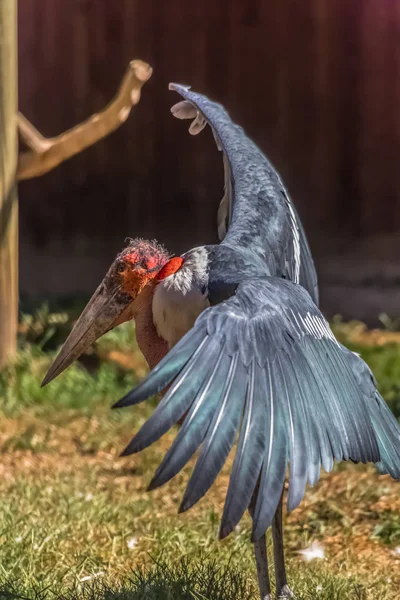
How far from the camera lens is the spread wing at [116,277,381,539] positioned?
7.27ft

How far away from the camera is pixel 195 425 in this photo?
2252 millimetres

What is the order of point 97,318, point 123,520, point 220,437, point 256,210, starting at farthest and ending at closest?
point 123,520, point 256,210, point 97,318, point 220,437

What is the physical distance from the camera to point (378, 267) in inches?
326

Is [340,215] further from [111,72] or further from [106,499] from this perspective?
[106,499]

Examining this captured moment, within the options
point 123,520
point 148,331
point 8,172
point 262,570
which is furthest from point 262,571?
point 8,172

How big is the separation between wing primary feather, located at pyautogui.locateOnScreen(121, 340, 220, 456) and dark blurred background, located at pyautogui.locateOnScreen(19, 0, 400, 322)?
219 inches

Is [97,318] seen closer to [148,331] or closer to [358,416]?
[148,331]

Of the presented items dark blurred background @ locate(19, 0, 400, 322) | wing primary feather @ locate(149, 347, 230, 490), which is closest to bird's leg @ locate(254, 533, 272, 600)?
wing primary feather @ locate(149, 347, 230, 490)

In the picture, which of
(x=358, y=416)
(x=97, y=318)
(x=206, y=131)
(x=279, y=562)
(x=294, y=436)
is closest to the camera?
(x=294, y=436)

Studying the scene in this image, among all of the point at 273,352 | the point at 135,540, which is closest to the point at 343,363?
the point at 273,352

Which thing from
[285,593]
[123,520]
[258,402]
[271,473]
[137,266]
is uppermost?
[137,266]

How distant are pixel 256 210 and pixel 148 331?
0.60 metres

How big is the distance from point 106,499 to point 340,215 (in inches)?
185

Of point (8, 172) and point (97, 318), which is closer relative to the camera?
point (97, 318)
